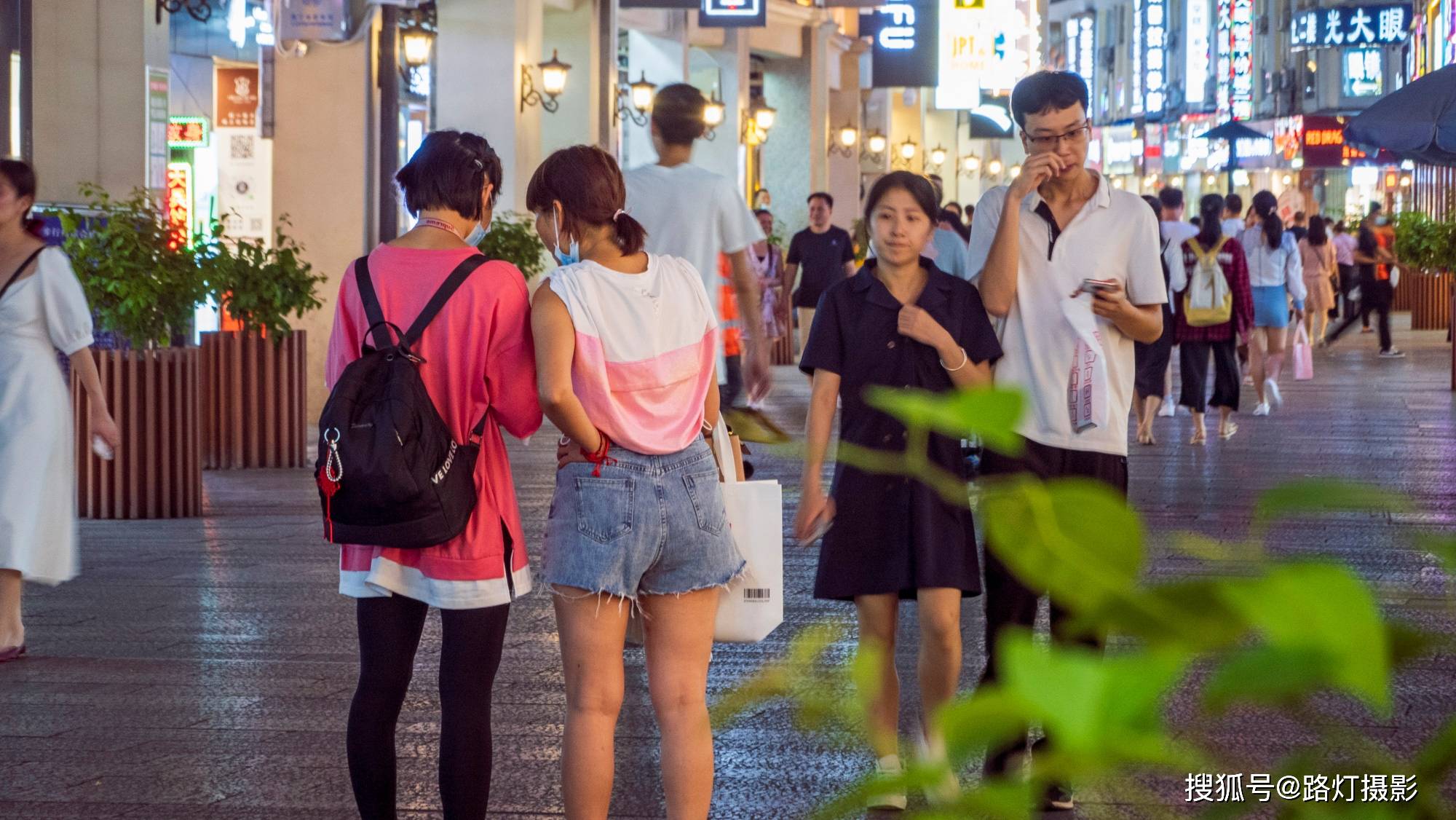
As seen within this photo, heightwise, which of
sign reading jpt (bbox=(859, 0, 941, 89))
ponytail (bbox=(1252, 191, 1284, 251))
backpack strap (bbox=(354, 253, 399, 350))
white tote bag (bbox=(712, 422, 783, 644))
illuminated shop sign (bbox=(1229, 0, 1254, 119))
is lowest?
white tote bag (bbox=(712, 422, 783, 644))

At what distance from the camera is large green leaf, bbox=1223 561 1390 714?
50 cm

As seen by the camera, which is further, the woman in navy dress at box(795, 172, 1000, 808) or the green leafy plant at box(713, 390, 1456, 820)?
the woman in navy dress at box(795, 172, 1000, 808)

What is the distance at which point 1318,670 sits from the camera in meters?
0.50

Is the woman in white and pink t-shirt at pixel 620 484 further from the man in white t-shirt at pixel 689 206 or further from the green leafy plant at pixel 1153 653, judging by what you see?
the green leafy plant at pixel 1153 653

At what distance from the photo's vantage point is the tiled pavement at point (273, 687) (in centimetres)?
500

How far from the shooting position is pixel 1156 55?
81625 millimetres

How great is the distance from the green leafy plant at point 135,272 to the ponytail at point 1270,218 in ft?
32.3

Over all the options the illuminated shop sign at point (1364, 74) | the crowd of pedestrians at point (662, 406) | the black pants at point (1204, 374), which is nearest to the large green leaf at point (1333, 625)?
the crowd of pedestrians at point (662, 406)

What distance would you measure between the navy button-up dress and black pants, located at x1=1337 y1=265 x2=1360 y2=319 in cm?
3014

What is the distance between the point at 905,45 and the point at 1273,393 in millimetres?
18658

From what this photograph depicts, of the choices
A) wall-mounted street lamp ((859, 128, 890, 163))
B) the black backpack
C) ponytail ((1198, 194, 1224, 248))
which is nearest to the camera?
the black backpack

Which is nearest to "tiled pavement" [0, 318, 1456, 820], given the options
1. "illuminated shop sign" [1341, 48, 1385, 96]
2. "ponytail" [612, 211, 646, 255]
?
"ponytail" [612, 211, 646, 255]

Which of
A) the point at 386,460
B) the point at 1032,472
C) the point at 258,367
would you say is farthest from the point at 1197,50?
the point at 386,460

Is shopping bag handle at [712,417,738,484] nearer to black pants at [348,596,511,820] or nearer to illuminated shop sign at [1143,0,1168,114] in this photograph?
black pants at [348,596,511,820]
